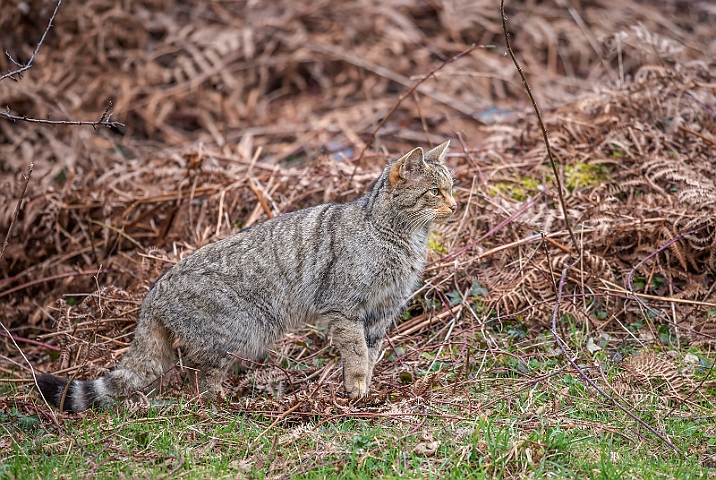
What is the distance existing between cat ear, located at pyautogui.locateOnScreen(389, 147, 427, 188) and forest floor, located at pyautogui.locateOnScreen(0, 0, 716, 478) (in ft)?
3.83

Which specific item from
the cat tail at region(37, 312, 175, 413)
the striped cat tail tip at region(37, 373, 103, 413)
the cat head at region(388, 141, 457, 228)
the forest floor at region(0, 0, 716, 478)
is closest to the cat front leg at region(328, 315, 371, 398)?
the forest floor at region(0, 0, 716, 478)

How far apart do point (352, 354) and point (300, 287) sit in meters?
0.66

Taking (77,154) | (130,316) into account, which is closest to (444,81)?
(77,154)

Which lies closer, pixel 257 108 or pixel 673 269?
pixel 673 269

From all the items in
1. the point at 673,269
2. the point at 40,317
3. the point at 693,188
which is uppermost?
the point at 693,188

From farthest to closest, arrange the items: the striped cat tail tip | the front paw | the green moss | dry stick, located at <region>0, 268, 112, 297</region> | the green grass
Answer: the green moss, dry stick, located at <region>0, 268, 112, 297</region>, the front paw, the striped cat tail tip, the green grass

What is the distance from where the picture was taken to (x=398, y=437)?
463 centimetres

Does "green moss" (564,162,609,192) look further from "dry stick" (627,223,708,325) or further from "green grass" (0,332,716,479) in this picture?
"green grass" (0,332,716,479)

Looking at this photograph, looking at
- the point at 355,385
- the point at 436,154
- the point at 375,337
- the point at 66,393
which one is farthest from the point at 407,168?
the point at 66,393

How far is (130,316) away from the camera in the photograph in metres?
6.34

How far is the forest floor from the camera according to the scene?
184 inches

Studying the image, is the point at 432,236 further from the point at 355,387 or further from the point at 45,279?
the point at 45,279

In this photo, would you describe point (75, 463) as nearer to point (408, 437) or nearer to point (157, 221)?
point (408, 437)

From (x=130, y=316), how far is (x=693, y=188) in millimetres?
4899
